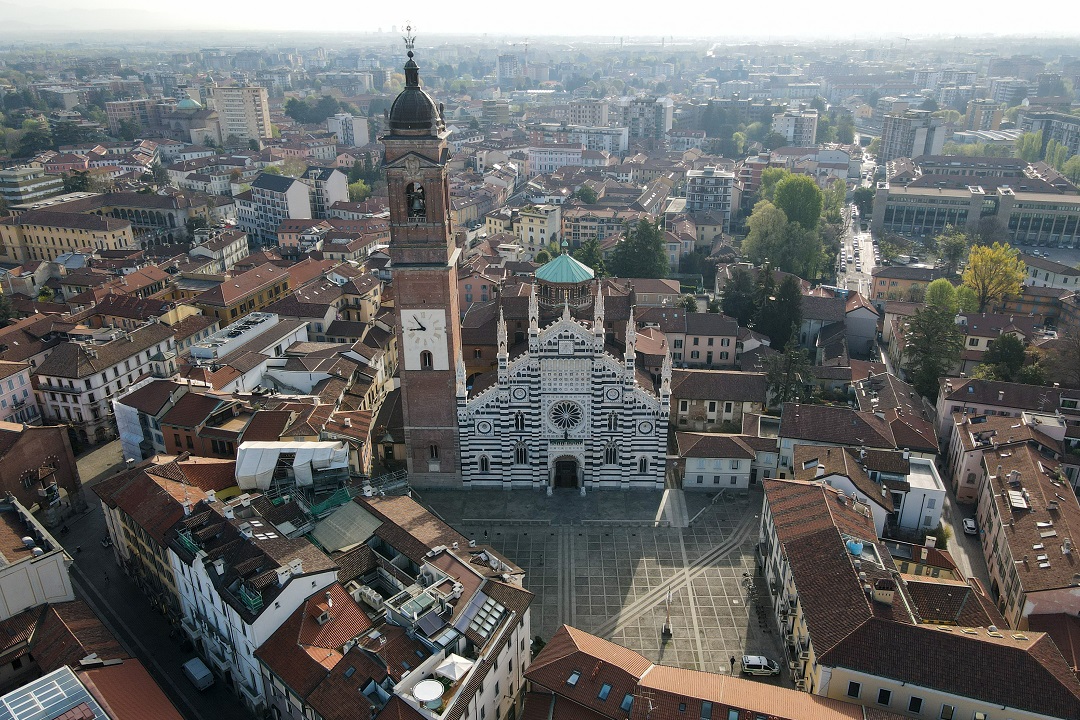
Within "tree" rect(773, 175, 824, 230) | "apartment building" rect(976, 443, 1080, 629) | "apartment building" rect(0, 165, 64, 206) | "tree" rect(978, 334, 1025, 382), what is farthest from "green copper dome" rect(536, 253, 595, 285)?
"apartment building" rect(0, 165, 64, 206)

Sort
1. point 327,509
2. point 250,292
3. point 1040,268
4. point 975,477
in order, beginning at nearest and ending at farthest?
point 327,509 < point 975,477 < point 250,292 < point 1040,268

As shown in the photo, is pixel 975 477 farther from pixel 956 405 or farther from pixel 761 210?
pixel 761 210

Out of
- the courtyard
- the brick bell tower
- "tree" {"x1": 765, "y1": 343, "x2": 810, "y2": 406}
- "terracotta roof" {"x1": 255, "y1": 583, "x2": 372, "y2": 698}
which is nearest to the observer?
"terracotta roof" {"x1": 255, "y1": 583, "x2": 372, "y2": 698}

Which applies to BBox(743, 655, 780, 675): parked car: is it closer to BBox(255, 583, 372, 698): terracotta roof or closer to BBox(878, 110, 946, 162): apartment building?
BBox(255, 583, 372, 698): terracotta roof

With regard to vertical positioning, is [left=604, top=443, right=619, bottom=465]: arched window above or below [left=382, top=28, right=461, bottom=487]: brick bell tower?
below

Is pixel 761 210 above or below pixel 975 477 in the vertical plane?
above

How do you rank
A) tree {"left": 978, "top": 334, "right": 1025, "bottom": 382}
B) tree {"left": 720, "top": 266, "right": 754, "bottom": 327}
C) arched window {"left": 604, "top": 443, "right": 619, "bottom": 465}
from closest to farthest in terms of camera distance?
arched window {"left": 604, "top": 443, "right": 619, "bottom": 465} < tree {"left": 978, "top": 334, "right": 1025, "bottom": 382} < tree {"left": 720, "top": 266, "right": 754, "bottom": 327}

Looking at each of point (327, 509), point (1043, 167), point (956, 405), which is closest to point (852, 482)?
point (956, 405)

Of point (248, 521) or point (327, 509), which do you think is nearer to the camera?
Result: point (248, 521)
